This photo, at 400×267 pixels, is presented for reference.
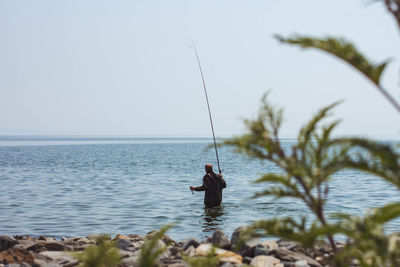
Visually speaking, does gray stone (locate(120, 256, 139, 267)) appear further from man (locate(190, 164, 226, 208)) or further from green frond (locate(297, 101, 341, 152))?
man (locate(190, 164, 226, 208))

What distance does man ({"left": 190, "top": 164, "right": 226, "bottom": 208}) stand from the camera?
13.4m

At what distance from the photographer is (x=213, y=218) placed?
43.9 ft

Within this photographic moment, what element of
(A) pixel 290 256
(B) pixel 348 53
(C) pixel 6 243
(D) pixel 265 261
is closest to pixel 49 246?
(C) pixel 6 243

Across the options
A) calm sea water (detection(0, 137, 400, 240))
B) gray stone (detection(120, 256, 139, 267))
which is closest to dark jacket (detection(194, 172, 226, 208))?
calm sea water (detection(0, 137, 400, 240))

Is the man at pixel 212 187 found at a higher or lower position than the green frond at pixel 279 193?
lower

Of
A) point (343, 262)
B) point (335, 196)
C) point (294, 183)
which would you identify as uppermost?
point (294, 183)

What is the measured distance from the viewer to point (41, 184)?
2372 centimetres

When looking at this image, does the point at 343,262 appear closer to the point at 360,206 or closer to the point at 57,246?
the point at 57,246

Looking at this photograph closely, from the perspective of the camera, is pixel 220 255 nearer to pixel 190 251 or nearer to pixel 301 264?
pixel 190 251

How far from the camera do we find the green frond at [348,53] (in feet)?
11.1

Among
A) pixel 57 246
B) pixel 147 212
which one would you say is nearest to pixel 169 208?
pixel 147 212

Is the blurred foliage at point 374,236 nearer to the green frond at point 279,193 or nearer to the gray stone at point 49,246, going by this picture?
the green frond at point 279,193

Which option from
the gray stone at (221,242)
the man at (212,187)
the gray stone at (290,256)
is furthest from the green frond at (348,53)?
the man at (212,187)

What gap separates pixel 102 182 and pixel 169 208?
34.5 ft
